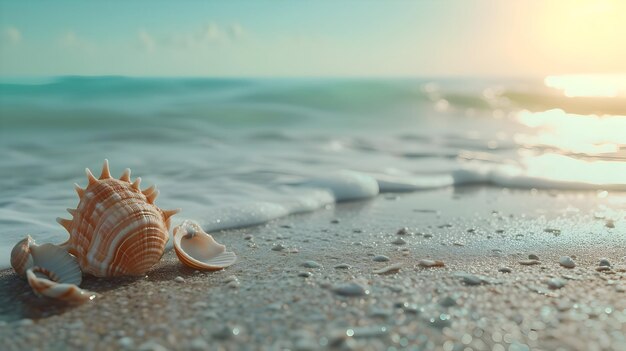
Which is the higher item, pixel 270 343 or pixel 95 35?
pixel 95 35

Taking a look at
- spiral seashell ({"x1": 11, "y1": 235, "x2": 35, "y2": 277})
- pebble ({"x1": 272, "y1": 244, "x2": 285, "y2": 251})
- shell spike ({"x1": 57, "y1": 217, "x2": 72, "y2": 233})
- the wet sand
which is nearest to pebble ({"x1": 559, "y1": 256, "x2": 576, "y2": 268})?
the wet sand

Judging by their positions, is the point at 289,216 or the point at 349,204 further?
the point at 349,204

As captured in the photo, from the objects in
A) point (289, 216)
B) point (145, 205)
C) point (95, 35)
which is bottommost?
point (289, 216)

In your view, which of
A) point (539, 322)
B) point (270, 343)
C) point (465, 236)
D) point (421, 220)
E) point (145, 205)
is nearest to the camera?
point (270, 343)

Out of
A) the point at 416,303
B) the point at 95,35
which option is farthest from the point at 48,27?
the point at 416,303

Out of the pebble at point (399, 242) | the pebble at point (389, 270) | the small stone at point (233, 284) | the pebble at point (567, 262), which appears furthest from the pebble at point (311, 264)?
the pebble at point (567, 262)

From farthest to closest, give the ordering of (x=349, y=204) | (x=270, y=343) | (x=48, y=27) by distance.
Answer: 1. (x=48, y=27)
2. (x=349, y=204)
3. (x=270, y=343)

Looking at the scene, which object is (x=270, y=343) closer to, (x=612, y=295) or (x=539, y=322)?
(x=539, y=322)

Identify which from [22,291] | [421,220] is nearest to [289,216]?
[421,220]

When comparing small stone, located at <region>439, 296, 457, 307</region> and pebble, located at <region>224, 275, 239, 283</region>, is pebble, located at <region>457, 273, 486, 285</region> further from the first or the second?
pebble, located at <region>224, 275, 239, 283</region>

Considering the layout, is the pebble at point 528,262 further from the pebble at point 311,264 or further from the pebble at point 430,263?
the pebble at point 311,264
